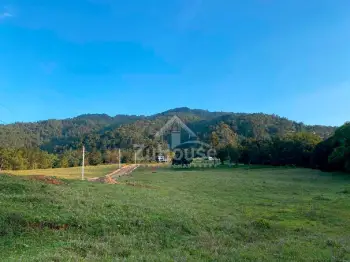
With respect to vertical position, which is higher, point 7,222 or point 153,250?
point 7,222

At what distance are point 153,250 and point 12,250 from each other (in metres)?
4.37

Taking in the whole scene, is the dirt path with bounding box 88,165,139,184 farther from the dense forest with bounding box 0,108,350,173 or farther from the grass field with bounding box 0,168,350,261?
the dense forest with bounding box 0,108,350,173

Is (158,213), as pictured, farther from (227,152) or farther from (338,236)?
(227,152)

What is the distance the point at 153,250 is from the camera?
1044 cm

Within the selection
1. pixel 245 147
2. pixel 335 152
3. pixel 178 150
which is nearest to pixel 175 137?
pixel 178 150

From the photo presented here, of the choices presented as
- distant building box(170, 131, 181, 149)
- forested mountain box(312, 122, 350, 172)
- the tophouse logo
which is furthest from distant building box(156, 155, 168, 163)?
forested mountain box(312, 122, 350, 172)

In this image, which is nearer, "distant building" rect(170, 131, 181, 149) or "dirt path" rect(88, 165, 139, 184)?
"dirt path" rect(88, 165, 139, 184)

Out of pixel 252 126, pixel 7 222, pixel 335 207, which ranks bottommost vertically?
pixel 335 207

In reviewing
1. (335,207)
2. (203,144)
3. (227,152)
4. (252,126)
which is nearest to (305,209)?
(335,207)

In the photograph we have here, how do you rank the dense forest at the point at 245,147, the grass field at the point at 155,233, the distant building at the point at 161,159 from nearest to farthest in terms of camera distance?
the grass field at the point at 155,233 → the dense forest at the point at 245,147 → the distant building at the point at 161,159

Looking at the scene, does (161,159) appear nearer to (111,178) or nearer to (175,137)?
(175,137)

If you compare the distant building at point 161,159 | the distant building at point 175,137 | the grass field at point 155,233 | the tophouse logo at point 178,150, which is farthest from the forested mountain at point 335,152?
the distant building at point 175,137

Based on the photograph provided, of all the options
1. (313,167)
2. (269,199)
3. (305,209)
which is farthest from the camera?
(313,167)

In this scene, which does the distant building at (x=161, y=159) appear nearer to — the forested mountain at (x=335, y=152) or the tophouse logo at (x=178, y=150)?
the tophouse logo at (x=178, y=150)
